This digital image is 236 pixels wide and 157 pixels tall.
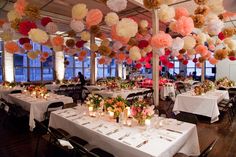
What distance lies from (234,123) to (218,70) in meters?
8.12

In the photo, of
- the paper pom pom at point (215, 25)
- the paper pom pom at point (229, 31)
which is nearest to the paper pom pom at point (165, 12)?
the paper pom pom at point (215, 25)

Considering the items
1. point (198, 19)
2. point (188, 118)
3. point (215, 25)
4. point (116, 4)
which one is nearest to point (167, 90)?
point (215, 25)

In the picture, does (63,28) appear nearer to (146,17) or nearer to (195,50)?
(146,17)

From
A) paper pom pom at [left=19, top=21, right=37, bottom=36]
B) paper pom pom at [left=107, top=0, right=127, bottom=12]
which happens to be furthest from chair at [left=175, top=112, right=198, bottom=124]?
paper pom pom at [left=19, top=21, right=37, bottom=36]

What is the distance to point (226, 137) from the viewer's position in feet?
14.8

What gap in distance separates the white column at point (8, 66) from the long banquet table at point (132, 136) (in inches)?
338

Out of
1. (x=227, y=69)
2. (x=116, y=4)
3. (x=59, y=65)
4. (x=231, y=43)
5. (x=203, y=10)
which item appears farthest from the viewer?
(x=59, y=65)

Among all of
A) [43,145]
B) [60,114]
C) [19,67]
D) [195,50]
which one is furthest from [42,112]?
[19,67]

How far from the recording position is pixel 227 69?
1248 cm

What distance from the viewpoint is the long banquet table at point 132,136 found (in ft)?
7.38

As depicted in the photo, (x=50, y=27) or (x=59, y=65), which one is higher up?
(x=50, y=27)

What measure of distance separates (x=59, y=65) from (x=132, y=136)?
11.3 metres

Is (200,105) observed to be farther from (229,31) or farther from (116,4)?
(116,4)

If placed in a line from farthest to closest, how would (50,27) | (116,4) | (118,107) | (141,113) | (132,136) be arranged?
(50,27) < (116,4) < (118,107) < (141,113) < (132,136)
